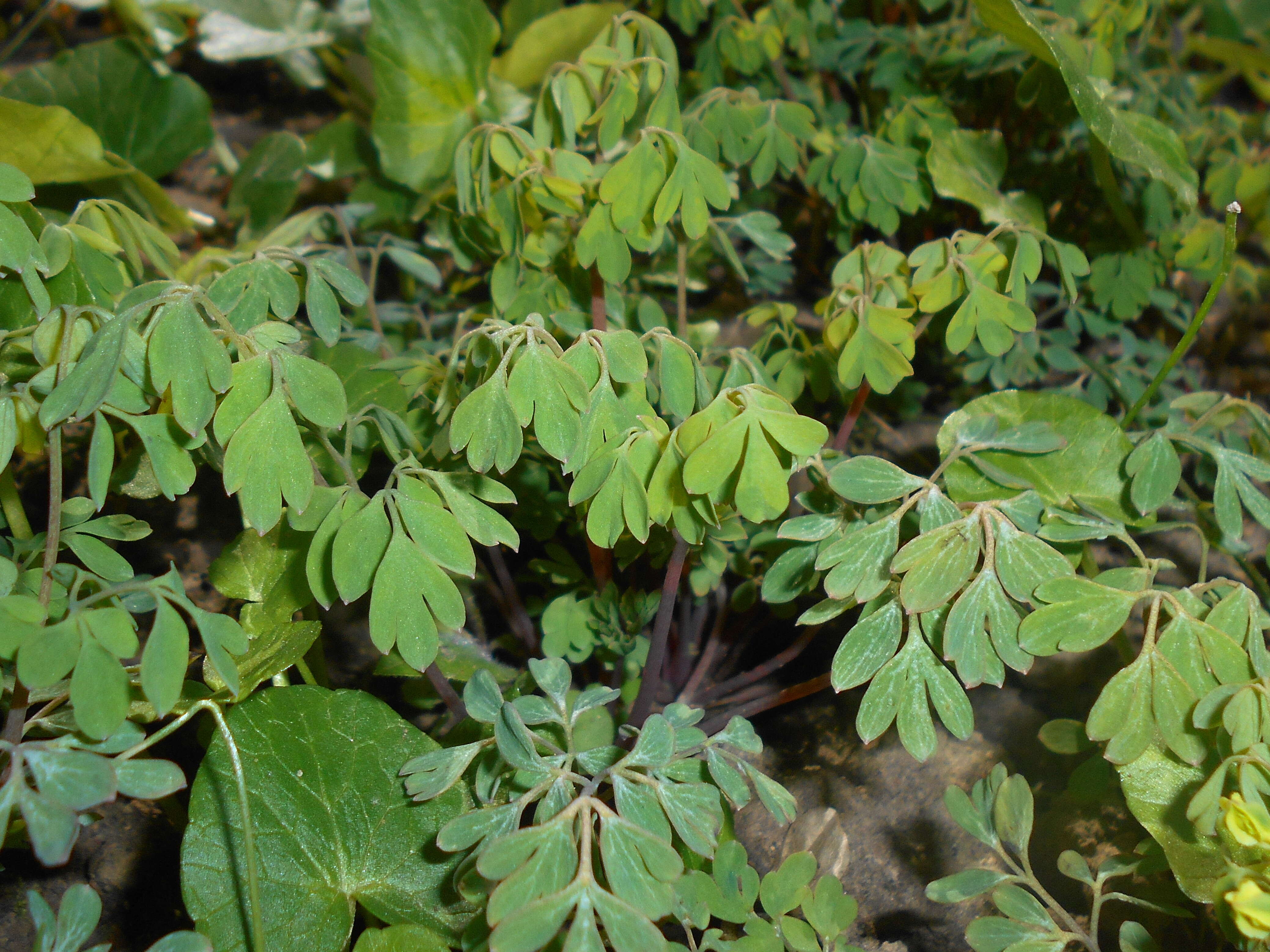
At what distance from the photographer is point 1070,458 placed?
1.07 m

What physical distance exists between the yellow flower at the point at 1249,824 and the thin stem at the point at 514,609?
83cm

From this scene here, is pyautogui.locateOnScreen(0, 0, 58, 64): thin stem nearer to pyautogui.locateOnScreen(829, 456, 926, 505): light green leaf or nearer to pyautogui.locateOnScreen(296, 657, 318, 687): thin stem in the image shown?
pyautogui.locateOnScreen(296, 657, 318, 687): thin stem

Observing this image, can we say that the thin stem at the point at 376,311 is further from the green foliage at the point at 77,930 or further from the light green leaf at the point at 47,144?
the green foliage at the point at 77,930

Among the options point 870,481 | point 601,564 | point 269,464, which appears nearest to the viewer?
point 269,464

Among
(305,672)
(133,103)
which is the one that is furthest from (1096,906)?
(133,103)

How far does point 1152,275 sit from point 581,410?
120 centimetres

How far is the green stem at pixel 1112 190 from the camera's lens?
131 centimetres

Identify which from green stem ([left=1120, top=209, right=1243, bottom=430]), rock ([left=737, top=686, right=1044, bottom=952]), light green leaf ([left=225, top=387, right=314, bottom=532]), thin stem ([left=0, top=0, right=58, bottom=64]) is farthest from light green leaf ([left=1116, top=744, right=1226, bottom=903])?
thin stem ([left=0, top=0, right=58, bottom=64])

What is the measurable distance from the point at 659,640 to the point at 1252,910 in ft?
1.92

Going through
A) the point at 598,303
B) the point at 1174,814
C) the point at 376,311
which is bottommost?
the point at 1174,814

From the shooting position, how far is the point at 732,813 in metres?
1.07

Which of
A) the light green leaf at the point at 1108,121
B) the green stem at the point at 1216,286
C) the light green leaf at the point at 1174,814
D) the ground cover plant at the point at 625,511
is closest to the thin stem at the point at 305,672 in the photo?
the ground cover plant at the point at 625,511

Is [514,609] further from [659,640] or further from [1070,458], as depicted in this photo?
[1070,458]

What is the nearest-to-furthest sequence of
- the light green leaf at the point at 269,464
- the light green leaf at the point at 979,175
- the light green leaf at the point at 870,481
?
the light green leaf at the point at 269,464 → the light green leaf at the point at 870,481 → the light green leaf at the point at 979,175
